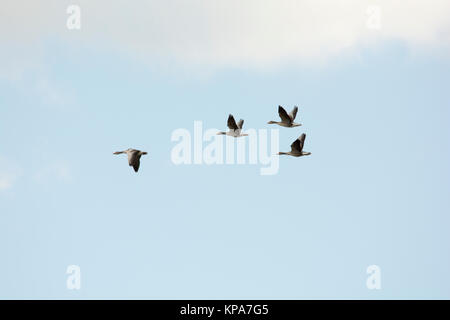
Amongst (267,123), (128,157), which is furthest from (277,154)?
(128,157)

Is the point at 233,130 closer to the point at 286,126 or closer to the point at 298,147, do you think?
the point at 286,126

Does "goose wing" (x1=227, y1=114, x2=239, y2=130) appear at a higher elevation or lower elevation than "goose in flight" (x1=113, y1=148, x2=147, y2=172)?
higher

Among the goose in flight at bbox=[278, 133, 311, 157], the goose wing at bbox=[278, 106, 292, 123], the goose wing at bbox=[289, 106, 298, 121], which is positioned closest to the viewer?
the goose in flight at bbox=[278, 133, 311, 157]

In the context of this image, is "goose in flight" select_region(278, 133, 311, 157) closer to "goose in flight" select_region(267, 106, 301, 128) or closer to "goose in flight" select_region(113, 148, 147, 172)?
"goose in flight" select_region(267, 106, 301, 128)

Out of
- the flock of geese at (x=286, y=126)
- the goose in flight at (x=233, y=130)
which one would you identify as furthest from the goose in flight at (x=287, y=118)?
the goose in flight at (x=233, y=130)

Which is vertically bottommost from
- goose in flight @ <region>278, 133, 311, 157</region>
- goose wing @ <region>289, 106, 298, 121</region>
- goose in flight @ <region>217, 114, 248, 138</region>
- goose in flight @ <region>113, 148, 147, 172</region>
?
goose in flight @ <region>113, 148, 147, 172</region>

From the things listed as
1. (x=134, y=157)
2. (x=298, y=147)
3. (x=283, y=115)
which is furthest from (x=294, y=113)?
(x=134, y=157)

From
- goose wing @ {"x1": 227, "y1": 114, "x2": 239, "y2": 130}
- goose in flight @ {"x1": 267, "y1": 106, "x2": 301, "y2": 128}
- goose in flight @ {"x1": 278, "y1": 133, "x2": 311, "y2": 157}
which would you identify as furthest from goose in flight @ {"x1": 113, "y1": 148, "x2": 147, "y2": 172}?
goose in flight @ {"x1": 278, "y1": 133, "x2": 311, "y2": 157}

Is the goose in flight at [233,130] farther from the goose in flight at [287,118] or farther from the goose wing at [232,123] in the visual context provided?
the goose in flight at [287,118]

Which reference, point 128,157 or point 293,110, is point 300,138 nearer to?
point 293,110
